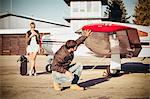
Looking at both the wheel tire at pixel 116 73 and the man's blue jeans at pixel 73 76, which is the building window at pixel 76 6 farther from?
the wheel tire at pixel 116 73

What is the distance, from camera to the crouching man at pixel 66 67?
5.29 meters

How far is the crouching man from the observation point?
5289 millimetres

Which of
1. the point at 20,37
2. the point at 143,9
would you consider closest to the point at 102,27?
the point at 143,9

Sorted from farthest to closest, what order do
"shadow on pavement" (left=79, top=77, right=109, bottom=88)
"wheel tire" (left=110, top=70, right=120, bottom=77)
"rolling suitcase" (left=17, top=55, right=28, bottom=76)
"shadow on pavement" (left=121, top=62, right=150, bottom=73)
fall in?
"wheel tire" (left=110, top=70, right=120, bottom=77), "rolling suitcase" (left=17, top=55, right=28, bottom=76), "shadow on pavement" (left=121, top=62, right=150, bottom=73), "shadow on pavement" (left=79, top=77, right=109, bottom=88)

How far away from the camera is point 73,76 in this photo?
5.39 m

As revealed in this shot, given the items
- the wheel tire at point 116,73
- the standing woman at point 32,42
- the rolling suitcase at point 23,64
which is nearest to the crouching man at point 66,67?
the standing woman at point 32,42

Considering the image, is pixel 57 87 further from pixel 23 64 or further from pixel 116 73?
pixel 116 73

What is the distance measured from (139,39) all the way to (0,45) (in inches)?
79.8

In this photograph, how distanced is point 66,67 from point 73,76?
0.16 metres

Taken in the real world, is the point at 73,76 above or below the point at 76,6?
below

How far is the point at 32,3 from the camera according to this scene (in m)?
5.29

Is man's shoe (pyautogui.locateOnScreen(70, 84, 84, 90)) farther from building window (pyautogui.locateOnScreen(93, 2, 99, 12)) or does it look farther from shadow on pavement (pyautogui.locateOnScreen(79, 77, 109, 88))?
building window (pyautogui.locateOnScreen(93, 2, 99, 12))

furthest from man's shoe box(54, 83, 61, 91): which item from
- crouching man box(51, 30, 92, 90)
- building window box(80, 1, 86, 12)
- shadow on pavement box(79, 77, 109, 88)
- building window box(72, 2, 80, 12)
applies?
building window box(80, 1, 86, 12)

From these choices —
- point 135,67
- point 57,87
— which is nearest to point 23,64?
point 57,87
